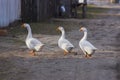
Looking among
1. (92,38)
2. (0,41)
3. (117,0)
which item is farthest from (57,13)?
(117,0)

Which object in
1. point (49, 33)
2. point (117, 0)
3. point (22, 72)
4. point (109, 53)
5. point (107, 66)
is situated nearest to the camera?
point (22, 72)

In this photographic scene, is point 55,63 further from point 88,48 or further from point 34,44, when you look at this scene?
point 34,44

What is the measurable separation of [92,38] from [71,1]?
14245mm

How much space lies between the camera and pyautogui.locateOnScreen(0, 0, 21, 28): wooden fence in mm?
19844

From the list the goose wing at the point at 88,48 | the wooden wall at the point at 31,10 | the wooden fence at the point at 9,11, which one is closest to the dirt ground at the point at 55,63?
the goose wing at the point at 88,48

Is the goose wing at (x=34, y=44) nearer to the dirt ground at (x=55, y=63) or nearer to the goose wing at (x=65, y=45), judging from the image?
→ the dirt ground at (x=55, y=63)

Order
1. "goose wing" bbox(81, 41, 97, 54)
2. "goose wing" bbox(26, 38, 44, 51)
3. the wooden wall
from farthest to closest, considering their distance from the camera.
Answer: the wooden wall → "goose wing" bbox(26, 38, 44, 51) → "goose wing" bbox(81, 41, 97, 54)

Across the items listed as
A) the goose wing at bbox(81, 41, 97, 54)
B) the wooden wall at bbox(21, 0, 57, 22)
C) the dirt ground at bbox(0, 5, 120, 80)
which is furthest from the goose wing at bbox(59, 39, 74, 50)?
the wooden wall at bbox(21, 0, 57, 22)

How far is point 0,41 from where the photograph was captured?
623 inches


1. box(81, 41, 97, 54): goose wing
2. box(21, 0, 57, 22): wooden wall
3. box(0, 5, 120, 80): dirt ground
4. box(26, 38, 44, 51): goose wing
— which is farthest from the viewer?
box(21, 0, 57, 22): wooden wall

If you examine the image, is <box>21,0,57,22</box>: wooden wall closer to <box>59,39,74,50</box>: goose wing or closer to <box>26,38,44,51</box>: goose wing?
<box>59,39,74,50</box>: goose wing

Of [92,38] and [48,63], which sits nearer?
[48,63]

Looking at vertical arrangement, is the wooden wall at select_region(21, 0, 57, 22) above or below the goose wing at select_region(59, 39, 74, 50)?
below

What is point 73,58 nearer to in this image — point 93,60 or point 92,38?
point 93,60
